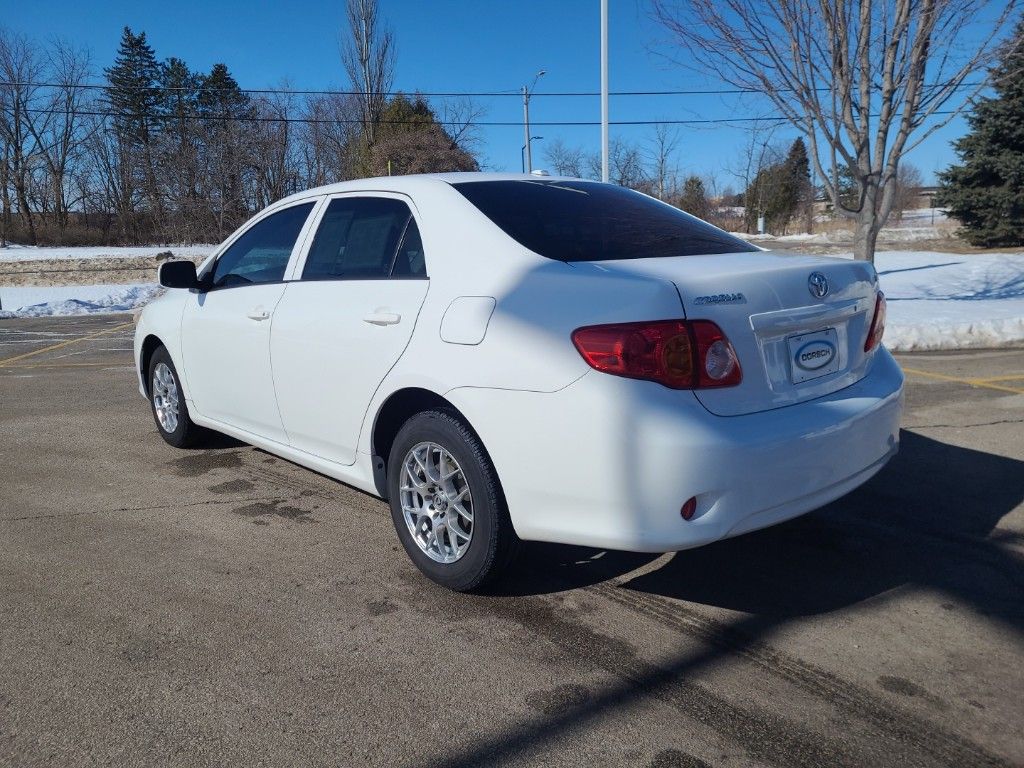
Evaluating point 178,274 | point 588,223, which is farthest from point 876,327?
point 178,274

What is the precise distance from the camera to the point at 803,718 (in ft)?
7.96

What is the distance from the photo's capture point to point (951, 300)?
13.4 meters

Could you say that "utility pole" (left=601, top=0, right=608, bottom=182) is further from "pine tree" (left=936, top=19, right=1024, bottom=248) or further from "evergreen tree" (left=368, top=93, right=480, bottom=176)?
"pine tree" (left=936, top=19, right=1024, bottom=248)

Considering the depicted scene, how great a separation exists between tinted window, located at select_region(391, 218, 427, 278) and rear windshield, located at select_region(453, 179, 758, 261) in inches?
10.9

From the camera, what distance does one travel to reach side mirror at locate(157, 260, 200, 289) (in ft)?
15.8

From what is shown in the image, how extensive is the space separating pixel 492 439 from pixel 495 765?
108 centimetres

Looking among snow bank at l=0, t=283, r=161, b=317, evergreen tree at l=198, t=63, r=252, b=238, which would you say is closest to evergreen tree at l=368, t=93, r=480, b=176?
evergreen tree at l=198, t=63, r=252, b=238

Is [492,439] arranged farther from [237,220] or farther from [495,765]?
[237,220]

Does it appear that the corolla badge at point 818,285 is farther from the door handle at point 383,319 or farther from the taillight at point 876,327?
the door handle at point 383,319

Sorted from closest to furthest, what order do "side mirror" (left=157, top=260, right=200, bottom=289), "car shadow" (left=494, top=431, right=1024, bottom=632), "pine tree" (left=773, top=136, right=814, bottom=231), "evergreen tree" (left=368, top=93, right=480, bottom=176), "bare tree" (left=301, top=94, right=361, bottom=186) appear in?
"car shadow" (left=494, top=431, right=1024, bottom=632) → "side mirror" (left=157, top=260, right=200, bottom=289) → "evergreen tree" (left=368, top=93, right=480, bottom=176) → "bare tree" (left=301, top=94, right=361, bottom=186) → "pine tree" (left=773, top=136, right=814, bottom=231)

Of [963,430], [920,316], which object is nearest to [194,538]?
[963,430]

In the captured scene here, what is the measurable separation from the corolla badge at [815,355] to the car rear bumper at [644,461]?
0.15m

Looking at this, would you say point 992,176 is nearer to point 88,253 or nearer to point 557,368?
point 557,368

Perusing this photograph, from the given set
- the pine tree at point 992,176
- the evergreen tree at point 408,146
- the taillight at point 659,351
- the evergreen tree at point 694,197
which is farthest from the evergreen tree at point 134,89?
the taillight at point 659,351
